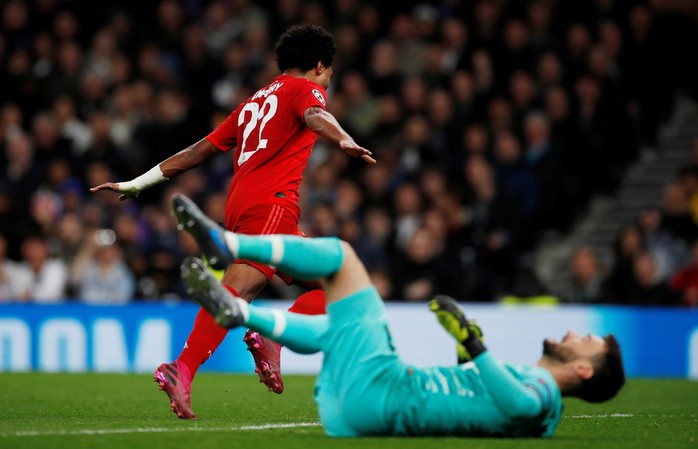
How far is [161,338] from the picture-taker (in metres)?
13.4

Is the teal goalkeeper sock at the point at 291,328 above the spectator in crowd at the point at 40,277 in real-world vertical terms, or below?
above

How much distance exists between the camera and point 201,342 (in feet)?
24.1

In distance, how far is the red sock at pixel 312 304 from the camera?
25.1ft

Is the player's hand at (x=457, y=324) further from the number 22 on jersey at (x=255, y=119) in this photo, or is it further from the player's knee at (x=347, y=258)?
the number 22 on jersey at (x=255, y=119)

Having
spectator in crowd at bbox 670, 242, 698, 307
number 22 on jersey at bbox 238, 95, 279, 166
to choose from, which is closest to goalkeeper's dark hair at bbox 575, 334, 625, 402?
number 22 on jersey at bbox 238, 95, 279, 166

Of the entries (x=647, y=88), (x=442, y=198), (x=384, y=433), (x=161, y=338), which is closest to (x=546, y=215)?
(x=442, y=198)

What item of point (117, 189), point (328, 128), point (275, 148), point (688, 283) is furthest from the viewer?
point (688, 283)

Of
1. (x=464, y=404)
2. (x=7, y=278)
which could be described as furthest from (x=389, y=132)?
(x=464, y=404)

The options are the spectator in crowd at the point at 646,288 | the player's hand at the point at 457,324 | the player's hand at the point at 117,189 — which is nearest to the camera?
the player's hand at the point at 457,324

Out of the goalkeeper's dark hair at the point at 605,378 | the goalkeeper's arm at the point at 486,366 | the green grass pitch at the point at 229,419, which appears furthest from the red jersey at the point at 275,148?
the goalkeeper's dark hair at the point at 605,378

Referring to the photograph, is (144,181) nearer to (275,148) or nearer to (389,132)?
(275,148)

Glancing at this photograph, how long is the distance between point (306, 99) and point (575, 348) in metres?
2.45

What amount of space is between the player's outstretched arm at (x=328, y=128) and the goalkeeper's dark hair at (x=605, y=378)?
1.69 m

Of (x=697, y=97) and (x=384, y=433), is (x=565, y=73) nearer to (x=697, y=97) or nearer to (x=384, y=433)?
(x=697, y=97)
